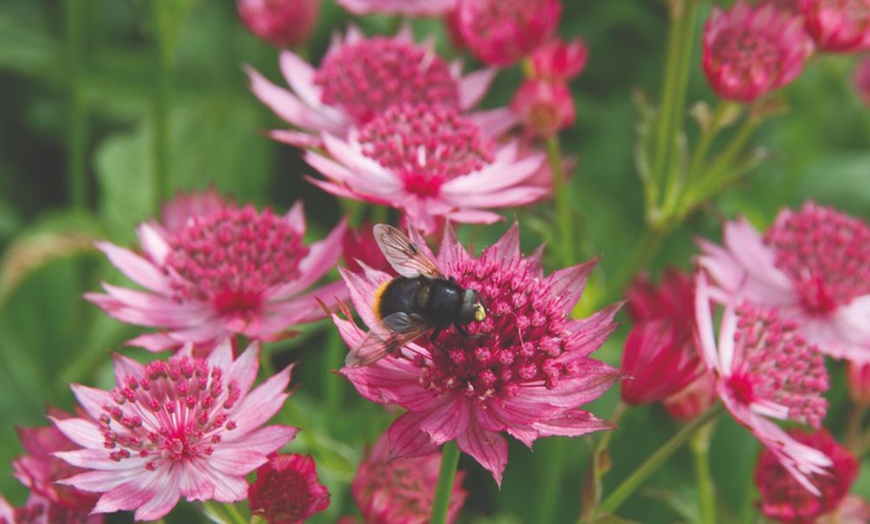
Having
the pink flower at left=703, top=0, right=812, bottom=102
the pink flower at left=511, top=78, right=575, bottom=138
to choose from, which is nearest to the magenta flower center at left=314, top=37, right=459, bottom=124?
the pink flower at left=511, top=78, right=575, bottom=138

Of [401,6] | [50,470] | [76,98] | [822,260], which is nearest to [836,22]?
[822,260]

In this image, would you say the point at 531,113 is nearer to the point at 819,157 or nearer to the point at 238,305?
the point at 238,305

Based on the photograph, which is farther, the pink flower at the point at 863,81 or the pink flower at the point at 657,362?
the pink flower at the point at 863,81

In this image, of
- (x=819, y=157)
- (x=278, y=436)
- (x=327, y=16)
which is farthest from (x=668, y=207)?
(x=327, y=16)

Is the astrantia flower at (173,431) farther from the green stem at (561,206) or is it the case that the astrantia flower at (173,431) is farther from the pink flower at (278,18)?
the pink flower at (278,18)

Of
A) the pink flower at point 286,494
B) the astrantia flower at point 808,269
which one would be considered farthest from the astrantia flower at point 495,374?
the astrantia flower at point 808,269

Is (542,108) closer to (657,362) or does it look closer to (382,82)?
(382,82)

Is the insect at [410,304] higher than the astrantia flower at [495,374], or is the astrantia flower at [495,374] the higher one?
the insect at [410,304]
